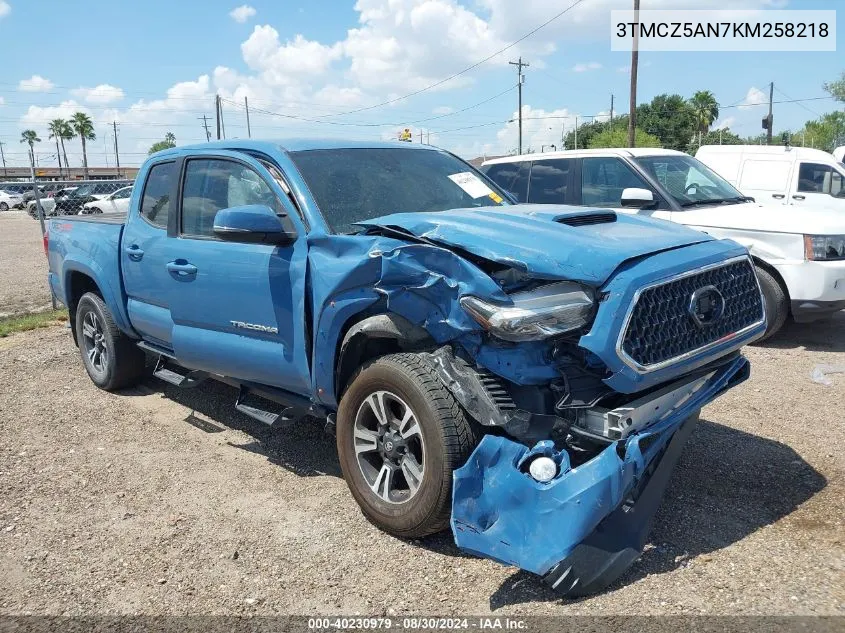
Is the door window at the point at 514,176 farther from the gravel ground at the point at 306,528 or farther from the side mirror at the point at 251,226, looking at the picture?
the side mirror at the point at 251,226

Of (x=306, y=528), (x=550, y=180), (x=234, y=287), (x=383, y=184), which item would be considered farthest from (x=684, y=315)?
(x=550, y=180)

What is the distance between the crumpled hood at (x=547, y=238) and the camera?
3.05 m

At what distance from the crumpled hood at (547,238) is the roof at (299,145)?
1062mm

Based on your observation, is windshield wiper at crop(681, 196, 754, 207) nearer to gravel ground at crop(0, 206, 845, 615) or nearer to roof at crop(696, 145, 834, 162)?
gravel ground at crop(0, 206, 845, 615)

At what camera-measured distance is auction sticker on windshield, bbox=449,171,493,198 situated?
4.68m

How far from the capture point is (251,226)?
3.76m

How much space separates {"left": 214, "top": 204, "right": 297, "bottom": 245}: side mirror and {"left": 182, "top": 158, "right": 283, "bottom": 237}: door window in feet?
1.30

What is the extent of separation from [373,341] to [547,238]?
105cm

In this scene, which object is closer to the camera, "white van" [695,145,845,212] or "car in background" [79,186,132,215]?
"white van" [695,145,845,212]

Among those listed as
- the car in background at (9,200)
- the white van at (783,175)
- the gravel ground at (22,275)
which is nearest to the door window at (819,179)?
the white van at (783,175)

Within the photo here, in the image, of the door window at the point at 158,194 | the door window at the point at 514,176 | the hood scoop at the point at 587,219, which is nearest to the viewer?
the hood scoop at the point at 587,219

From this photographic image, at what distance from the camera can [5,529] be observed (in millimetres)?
3867

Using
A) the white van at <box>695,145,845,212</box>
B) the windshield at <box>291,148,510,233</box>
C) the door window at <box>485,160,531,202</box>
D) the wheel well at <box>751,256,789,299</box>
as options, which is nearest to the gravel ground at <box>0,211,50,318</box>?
the door window at <box>485,160,531,202</box>

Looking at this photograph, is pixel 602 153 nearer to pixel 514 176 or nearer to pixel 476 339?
pixel 514 176
